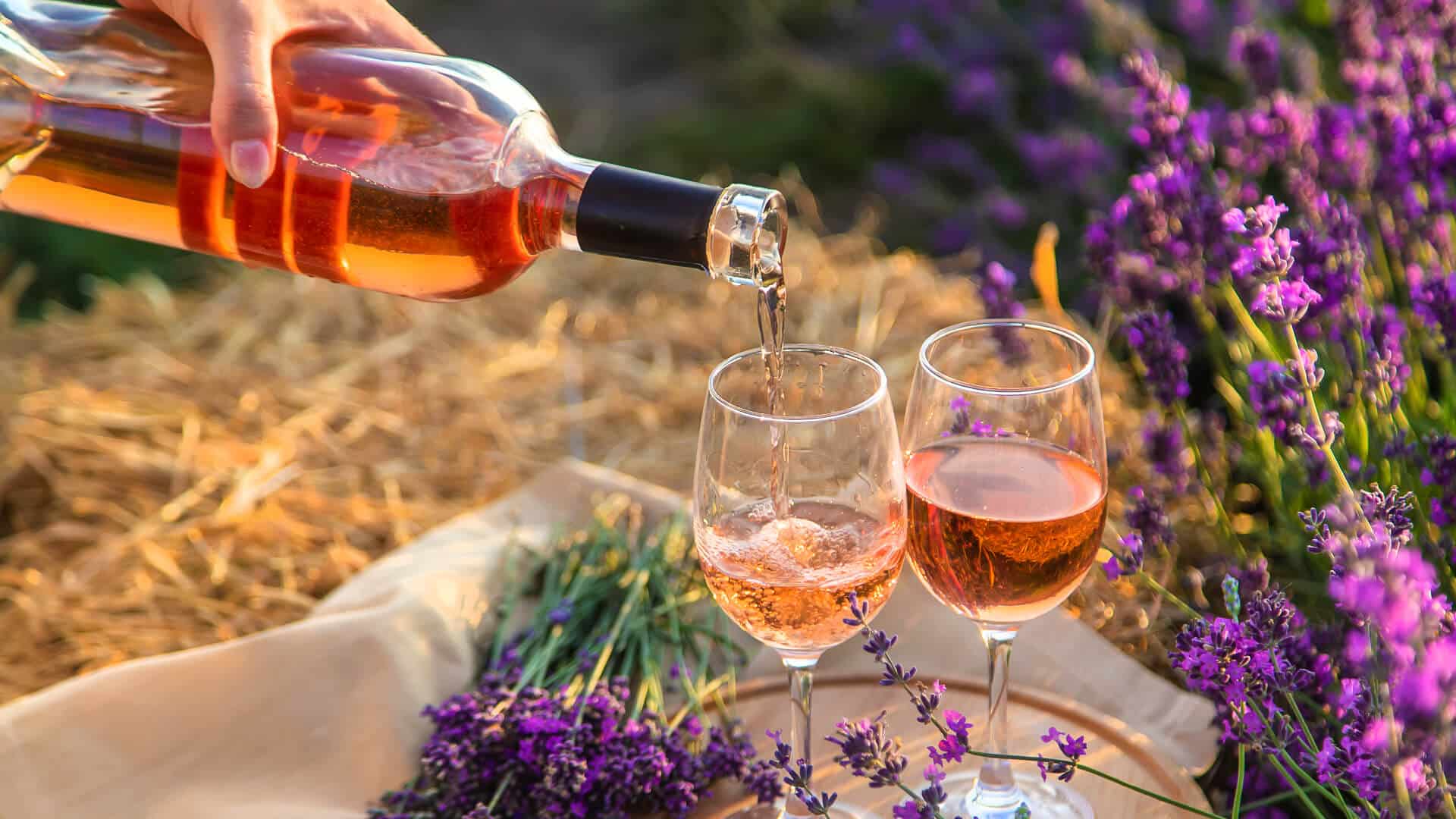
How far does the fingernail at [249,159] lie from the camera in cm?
123

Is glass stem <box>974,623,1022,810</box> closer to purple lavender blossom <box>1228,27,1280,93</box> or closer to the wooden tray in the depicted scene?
the wooden tray

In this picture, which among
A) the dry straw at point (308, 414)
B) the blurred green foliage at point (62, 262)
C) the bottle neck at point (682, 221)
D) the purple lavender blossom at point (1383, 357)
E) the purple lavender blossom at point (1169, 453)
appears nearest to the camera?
the bottle neck at point (682, 221)

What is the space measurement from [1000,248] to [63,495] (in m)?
2.00

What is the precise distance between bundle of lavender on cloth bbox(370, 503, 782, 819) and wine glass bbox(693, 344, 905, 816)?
0.23 metres

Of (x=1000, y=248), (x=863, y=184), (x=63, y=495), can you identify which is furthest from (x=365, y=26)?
(x=863, y=184)

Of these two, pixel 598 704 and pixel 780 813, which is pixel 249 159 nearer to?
pixel 598 704

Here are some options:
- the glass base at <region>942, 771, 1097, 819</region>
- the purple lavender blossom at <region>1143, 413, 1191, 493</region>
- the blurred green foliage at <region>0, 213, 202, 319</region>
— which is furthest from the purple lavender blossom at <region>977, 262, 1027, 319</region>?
the blurred green foliage at <region>0, 213, 202, 319</region>

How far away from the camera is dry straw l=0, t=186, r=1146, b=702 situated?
1.93m

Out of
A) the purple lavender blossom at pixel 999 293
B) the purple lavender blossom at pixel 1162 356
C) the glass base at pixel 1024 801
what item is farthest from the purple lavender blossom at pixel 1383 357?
the glass base at pixel 1024 801

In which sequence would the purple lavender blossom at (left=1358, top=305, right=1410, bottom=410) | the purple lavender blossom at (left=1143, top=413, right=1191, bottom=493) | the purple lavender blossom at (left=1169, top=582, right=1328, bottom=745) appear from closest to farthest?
the purple lavender blossom at (left=1169, top=582, right=1328, bottom=745) → the purple lavender blossom at (left=1358, top=305, right=1410, bottom=410) → the purple lavender blossom at (left=1143, top=413, right=1191, bottom=493)

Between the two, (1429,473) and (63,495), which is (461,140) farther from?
(63,495)

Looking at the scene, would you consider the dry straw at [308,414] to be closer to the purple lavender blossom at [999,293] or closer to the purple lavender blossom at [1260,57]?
the purple lavender blossom at [999,293]

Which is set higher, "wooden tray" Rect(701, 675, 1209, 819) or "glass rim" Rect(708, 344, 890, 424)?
"glass rim" Rect(708, 344, 890, 424)

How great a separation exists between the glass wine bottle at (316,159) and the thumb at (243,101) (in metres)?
0.07
